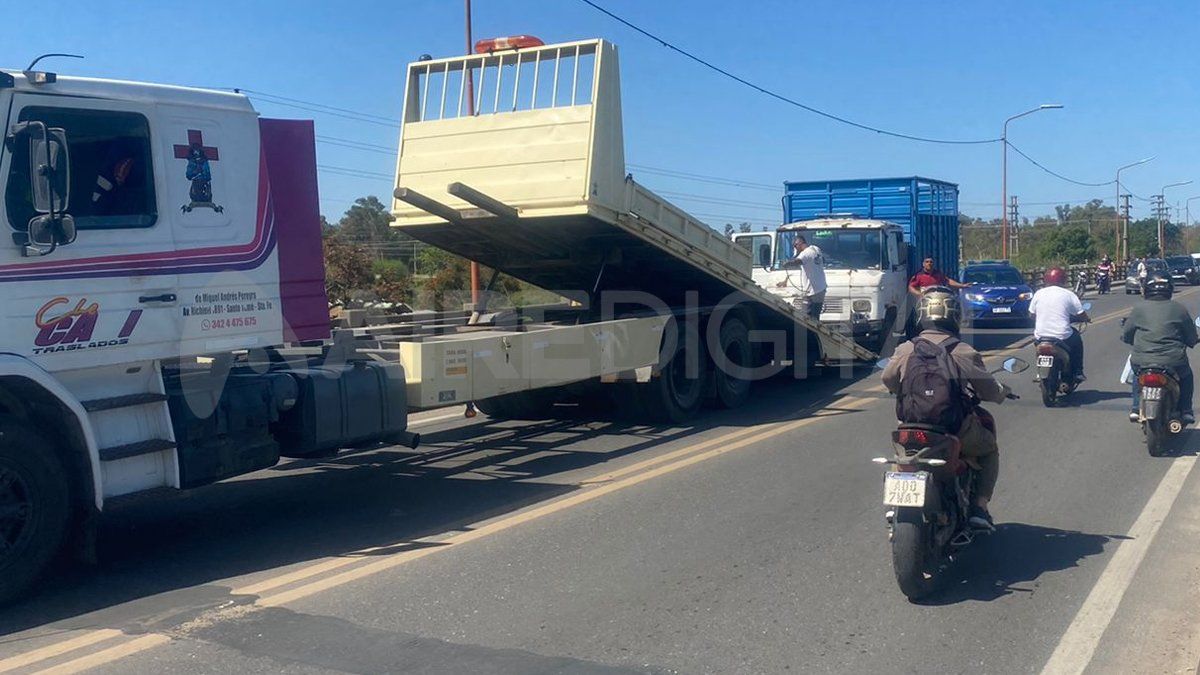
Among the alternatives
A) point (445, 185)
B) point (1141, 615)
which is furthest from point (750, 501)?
point (445, 185)

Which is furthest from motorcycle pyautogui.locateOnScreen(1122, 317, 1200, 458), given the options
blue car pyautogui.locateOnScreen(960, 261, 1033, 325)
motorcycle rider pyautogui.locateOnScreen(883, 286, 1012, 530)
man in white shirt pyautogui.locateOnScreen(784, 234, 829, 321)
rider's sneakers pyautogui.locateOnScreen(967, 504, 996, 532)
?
blue car pyautogui.locateOnScreen(960, 261, 1033, 325)

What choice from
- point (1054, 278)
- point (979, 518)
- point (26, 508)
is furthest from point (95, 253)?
point (1054, 278)

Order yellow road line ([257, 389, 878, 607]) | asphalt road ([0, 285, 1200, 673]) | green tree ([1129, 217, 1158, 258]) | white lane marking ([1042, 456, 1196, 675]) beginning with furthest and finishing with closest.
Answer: green tree ([1129, 217, 1158, 258]) → yellow road line ([257, 389, 878, 607]) → asphalt road ([0, 285, 1200, 673]) → white lane marking ([1042, 456, 1196, 675])

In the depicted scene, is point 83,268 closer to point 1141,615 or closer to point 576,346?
point 576,346

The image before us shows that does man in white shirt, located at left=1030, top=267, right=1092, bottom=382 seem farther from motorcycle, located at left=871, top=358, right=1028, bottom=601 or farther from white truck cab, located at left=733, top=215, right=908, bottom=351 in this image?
motorcycle, located at left=871, top=358, right=1028, bottom=601

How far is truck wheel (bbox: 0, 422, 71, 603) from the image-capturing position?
580 centimetres

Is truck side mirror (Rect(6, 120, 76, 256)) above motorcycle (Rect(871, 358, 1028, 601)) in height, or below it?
above

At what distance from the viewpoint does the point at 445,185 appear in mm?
10875

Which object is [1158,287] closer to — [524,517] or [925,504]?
[925,504]

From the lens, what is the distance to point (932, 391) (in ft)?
19.8

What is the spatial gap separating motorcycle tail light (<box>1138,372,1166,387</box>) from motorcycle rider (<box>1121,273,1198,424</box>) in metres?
0.11

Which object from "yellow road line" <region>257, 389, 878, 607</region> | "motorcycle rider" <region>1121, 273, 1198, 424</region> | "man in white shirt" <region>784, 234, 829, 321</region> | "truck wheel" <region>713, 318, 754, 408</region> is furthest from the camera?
"man in white shirt" <region>784, 234, 829, 321</region>

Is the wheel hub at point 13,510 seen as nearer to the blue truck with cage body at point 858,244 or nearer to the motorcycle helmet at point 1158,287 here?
the motorcycle helmet at point 1158,287

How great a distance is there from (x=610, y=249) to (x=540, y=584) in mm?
6005
